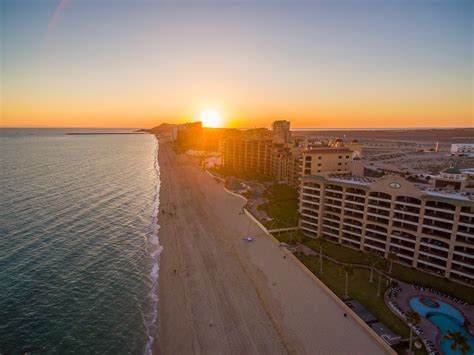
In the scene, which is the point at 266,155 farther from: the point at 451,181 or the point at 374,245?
the point at 451,181

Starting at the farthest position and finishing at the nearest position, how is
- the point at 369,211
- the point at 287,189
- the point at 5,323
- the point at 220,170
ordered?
the point at 220,170
the point at 287,189
the point at 369,211
the point at 5,323

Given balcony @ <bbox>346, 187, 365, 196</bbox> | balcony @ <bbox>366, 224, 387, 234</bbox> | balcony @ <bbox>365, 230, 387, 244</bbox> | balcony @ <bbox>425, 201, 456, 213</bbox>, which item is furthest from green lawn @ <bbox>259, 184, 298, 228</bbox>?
balcony @ <bbox>425, 201, 456, 213</bbox>

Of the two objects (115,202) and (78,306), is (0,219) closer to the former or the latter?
(115,202)

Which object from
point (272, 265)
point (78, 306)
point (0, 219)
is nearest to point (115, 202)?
point (0, 219)

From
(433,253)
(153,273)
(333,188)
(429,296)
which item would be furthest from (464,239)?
(153,273)

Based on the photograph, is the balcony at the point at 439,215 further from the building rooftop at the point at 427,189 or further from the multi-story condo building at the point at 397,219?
the building rooftop at the point at 427,189
